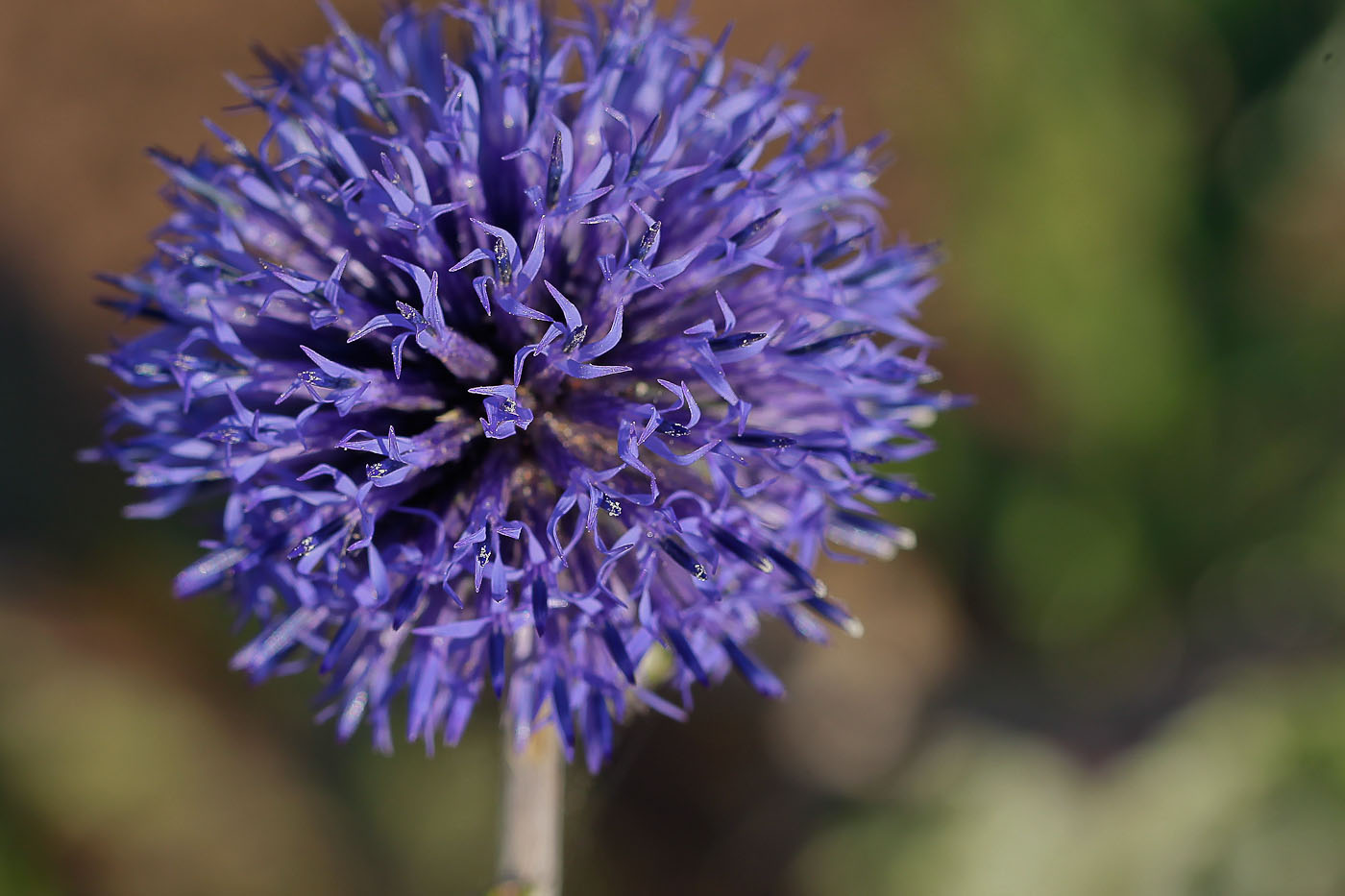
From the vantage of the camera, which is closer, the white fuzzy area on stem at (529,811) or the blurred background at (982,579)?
the white fuzzy area on stem at (529,811)

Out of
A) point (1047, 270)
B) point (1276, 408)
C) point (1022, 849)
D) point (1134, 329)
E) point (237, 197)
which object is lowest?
point (1022, 849)

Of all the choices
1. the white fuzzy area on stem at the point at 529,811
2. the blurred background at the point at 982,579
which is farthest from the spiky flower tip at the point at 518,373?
the blurred background at the point at 982,579

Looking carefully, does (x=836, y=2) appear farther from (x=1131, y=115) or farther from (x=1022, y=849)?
(x=1022, y=849)

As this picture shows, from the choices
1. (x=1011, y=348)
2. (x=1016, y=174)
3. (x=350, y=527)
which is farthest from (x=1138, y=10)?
(x=350, y=527)

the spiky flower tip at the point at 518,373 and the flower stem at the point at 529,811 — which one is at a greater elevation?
the spiky flower tip at the point at 518,373

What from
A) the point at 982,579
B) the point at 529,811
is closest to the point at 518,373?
the point at 529,811

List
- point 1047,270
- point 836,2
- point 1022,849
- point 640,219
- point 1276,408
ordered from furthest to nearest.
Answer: point 836,2, point 1047,270, point 1276,408, point 1022,849, point 640,219

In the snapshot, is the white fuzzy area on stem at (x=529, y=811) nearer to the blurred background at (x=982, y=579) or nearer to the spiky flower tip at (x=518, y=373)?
the spiky flower tip at (x=518, y=373)
